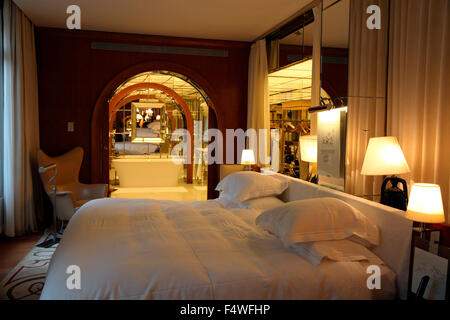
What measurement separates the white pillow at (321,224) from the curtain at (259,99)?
10.3ft

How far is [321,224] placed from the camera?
7.59 ft

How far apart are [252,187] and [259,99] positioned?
2359 mm

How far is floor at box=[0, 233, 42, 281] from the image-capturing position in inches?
146

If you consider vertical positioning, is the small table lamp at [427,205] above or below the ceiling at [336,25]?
below

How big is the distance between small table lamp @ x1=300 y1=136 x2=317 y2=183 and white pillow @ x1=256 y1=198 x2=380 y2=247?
4.86 feet

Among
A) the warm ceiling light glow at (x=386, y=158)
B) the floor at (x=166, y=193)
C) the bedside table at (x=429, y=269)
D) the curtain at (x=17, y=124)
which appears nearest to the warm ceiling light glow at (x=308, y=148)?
the warm ceiling light glow at (x=386, y=158)

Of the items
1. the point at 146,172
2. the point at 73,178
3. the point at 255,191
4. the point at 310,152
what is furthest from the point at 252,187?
the point at 146,172

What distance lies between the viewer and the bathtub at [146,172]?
9.02m

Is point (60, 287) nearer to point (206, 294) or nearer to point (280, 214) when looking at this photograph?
point (206, 294)

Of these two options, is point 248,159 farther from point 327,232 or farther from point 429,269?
point 429,269

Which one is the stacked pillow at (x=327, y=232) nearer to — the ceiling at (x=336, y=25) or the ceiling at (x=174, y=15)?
the ceiling at (x=336, y=25)

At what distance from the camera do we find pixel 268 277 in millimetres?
1995

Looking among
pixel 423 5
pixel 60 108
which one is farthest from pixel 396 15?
pixel 60 108

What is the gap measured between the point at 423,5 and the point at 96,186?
169 inches
